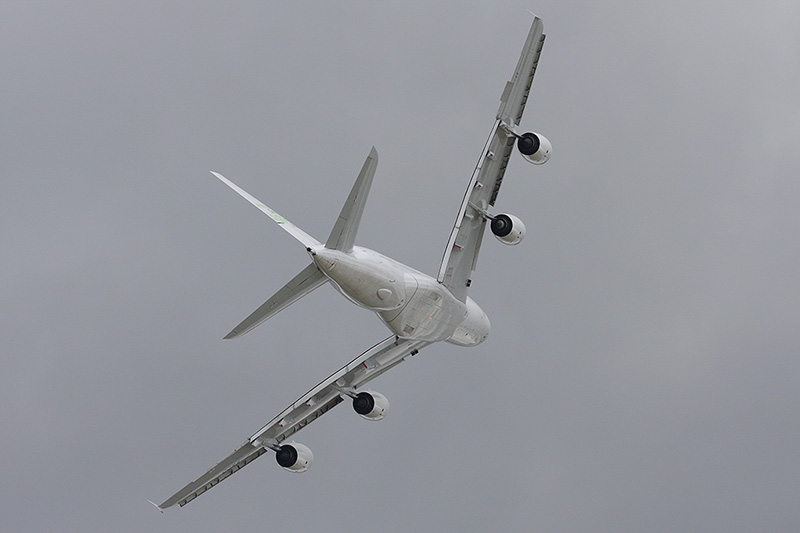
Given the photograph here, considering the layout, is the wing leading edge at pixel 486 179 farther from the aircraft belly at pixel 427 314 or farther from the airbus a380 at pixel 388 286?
the aircraft belly at pixel 427 314

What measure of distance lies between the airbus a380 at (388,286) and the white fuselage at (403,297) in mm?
44

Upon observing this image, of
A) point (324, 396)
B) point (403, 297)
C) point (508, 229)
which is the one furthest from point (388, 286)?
point (324, 396)

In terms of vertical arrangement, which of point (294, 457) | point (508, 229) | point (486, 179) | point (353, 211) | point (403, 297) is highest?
point (486, 179)

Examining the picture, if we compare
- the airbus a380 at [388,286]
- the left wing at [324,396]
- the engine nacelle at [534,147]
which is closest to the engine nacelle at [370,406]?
the airbus a380 at [388,286]

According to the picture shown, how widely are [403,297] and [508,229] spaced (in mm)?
4765

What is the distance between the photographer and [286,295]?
3734 cm

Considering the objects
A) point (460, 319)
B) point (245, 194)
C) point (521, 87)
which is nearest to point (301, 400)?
point (460, 319)

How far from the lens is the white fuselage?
3631 centimetres

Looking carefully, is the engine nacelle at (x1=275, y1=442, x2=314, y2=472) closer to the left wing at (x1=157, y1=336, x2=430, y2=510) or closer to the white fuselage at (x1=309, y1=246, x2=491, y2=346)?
the left wing at (x1=157, y1=336, x2=430, y2=510)

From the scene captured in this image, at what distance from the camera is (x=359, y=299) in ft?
124

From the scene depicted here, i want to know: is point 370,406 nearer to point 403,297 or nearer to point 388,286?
point 403,297

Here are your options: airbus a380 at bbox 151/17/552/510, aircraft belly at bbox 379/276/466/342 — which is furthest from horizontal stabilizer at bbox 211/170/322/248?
aircraft belly at bbox 379/276/466/342

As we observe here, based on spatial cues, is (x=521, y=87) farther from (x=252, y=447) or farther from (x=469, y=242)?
(x=252, y=447)

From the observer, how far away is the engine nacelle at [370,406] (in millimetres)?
43688
